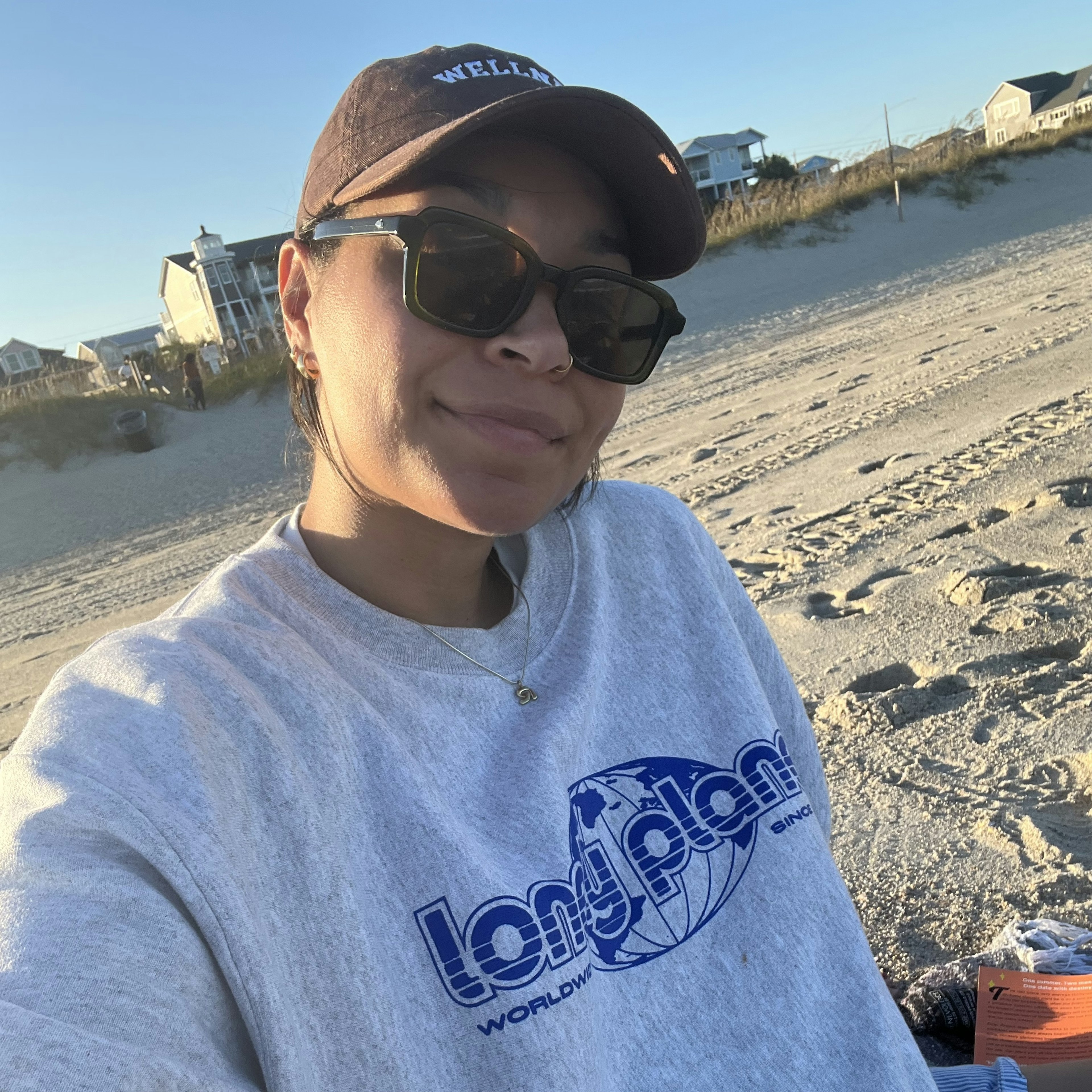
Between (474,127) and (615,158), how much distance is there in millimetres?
254

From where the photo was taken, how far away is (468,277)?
3.81 feet

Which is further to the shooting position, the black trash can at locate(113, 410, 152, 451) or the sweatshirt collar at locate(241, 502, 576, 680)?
the black trash can at locate(113, 410, 152, 451)

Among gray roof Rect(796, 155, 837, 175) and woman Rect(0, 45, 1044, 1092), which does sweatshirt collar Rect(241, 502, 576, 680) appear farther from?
gray roof Rect(796, 155, 837, 175)

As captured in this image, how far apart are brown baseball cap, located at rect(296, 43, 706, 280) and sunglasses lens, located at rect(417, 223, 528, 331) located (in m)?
0.10

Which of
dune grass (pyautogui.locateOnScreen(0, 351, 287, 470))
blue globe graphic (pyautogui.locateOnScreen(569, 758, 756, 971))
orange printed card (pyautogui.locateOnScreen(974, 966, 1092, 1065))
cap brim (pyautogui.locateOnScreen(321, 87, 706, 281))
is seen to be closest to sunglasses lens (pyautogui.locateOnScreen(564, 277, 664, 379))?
cap brim (pyautogui.locateOnScreen(321, 87, 706, 281))

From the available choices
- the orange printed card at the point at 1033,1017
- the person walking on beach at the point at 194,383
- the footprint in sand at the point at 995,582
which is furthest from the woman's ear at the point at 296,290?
the person walking on beach at the point at 194,383

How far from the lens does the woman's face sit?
116 centimetres

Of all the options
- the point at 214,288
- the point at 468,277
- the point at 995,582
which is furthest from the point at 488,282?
the point at 214,288

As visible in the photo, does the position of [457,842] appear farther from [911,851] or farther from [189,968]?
[911,851]

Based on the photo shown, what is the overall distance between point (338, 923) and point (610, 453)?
6.91m

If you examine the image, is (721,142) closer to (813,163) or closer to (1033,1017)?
(813,163)

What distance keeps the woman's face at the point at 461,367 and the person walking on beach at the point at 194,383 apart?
1479 centimetres

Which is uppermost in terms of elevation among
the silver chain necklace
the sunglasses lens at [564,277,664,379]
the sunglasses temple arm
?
the sunglasses temple arm

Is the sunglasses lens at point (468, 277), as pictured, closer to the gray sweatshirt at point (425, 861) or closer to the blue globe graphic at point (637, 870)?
the gray sweatshirt at point (425, 861)
